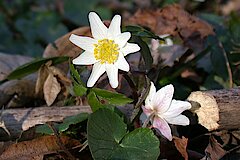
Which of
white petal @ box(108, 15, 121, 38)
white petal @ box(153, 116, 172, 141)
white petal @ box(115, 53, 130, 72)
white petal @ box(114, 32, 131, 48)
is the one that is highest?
white petal @ box(108, 15, 121, 38)

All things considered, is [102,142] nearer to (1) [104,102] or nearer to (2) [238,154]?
(1) [104,102]

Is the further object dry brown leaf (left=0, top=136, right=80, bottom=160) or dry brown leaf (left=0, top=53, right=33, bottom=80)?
dry brown leaf (left=0, top=53, right=33, bottom=80)

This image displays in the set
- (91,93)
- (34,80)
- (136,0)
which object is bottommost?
(136,0)

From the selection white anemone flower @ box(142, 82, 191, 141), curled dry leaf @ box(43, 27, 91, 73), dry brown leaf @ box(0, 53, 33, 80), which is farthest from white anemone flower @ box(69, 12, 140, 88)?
dry brown leaf @ box(0, 53, 33, 80)

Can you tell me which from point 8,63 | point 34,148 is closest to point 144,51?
point 34,148

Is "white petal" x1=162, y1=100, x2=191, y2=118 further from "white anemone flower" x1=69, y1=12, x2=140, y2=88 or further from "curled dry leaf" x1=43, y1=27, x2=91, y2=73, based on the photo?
"curled dry leaf" x1=43, y1=27, x2=91, y2=73

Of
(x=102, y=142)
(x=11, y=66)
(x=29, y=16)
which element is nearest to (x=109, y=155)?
(x=102, y=142)

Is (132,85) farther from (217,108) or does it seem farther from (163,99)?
(217,108)
